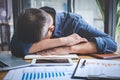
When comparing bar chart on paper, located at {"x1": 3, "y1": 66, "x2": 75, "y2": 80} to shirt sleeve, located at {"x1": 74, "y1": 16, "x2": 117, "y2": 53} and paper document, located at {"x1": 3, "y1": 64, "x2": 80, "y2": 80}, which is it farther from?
shirt sleeve, located at {"x1": 74, "y1": 16, "x2": 117, "y2": 53}

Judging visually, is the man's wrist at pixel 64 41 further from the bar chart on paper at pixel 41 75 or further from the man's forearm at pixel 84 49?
the bar chart on paper at pixel 41 75

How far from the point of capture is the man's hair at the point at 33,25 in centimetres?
120

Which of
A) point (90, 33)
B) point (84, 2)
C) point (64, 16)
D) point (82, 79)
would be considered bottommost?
point (82, 79)

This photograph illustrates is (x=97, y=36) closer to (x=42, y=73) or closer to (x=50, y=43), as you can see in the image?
(x=50, y=43)

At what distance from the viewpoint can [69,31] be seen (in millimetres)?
1479

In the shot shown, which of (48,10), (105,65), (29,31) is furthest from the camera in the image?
(48,10)

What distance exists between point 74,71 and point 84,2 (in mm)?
1842

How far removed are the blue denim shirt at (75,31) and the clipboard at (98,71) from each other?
0.34 metres

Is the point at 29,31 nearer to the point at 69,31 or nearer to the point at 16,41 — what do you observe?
the point at 16,41

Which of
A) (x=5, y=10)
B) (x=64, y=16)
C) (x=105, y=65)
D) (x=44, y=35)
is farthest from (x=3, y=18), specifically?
(x=105, y=65)

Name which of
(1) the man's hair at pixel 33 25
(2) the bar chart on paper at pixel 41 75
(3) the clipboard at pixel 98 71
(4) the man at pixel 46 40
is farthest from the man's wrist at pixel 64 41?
(2) the bar chart on paper at pixel 41 75

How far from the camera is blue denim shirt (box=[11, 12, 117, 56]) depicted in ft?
4.14

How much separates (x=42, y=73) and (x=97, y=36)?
0.70m

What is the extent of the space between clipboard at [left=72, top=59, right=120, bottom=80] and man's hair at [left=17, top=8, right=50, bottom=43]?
0.38 meters
